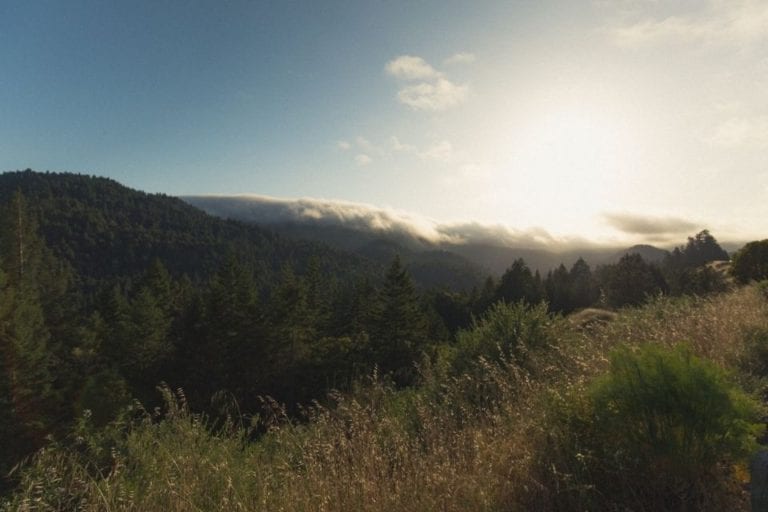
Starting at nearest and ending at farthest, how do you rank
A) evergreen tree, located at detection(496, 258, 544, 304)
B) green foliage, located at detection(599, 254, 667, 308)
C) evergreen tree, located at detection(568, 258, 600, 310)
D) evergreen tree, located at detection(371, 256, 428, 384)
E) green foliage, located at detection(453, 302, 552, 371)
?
green foliage, located at detection(453, 302, 552, 371), evergreen tree, located at detection(371, 256, 428, 384), green foliage, located at detection(599, 254, 667, 308), evergreen tree, located at detection(496, 258, 544, 304), evergreen tree, located at detection(568, 258, 600, 310)

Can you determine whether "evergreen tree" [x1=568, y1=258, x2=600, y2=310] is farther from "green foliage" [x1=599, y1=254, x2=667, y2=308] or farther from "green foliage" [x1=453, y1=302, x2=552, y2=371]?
"green foliage" [x1=453, y1=302, x2=552, y2=371]

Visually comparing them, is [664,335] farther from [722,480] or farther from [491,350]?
[491,350]

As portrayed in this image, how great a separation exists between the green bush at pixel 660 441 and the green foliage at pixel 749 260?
34813 millimetres

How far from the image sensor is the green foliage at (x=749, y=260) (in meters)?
30.8

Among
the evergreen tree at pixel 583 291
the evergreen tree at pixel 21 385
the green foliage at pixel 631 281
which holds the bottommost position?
the evergreen tree at pixel 21 385

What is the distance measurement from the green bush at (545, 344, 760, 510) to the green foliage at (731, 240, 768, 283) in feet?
114

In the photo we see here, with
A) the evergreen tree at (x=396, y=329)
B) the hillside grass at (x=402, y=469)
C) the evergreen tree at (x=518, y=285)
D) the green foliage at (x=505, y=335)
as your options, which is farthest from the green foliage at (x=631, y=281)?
the hillside grass at (x=402, y=469)

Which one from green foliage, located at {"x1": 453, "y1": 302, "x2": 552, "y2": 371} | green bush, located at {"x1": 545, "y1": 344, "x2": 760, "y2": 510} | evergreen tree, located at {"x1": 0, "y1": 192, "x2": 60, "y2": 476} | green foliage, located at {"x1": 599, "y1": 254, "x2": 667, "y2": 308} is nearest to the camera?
green bush, located at {"x1": 545, "y1": 344, "x2": 760, "y2": 510}

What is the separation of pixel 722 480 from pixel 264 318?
4282cm

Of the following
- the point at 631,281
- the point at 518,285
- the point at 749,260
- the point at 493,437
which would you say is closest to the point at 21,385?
the point at 493,437

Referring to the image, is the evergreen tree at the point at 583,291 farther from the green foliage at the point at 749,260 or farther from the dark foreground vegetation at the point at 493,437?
the dark foreground vegetation at the point at 493,437

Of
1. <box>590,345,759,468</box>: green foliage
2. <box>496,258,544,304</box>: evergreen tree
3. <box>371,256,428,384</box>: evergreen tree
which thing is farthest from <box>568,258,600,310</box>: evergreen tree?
<box>590,345,759,468</box>: green foliage

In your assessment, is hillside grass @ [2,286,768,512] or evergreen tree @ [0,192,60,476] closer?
hillside grass @ [2,286,768,512]

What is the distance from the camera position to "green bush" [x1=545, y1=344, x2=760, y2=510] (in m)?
2.99
